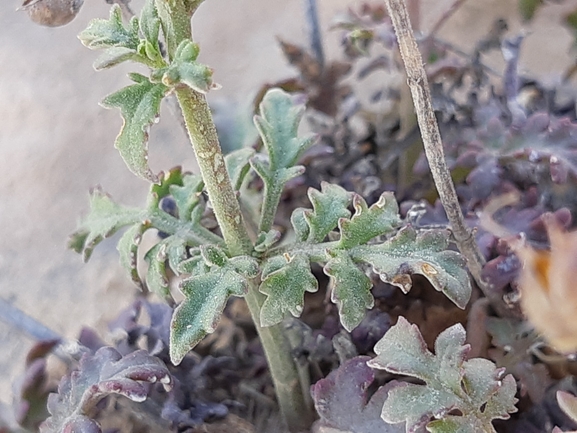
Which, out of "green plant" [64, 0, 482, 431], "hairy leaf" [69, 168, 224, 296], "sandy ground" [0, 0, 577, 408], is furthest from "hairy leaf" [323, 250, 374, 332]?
"sandy ground" [0, 0, 577, 408]

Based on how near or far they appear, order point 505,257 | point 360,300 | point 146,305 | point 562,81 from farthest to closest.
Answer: point 562,81 → point 146,305 → point 505,257 → point 360,300

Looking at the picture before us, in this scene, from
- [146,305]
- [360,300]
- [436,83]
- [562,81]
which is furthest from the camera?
[562,81]

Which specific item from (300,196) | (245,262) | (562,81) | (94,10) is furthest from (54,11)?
(562,81)

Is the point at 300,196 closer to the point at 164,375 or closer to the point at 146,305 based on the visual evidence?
the point at 146,305

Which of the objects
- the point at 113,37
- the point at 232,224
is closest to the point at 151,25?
the point at 113,37

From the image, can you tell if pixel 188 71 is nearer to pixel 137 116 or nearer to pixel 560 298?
pixel 137 116

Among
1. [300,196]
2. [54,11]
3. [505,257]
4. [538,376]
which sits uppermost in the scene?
[54,11]

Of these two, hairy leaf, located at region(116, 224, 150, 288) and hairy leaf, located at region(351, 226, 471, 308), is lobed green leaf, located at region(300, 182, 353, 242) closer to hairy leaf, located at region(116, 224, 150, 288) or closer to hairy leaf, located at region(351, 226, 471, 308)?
hairy leaf, located at region(351, 226, 471, 308)

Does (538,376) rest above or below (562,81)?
below

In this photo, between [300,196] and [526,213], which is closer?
[526,213]
